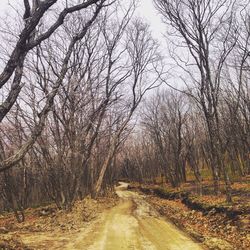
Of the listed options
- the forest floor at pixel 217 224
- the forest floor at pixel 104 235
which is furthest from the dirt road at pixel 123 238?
the forest floor at pixel 217 224

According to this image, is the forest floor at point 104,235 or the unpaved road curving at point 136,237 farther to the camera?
the forest floor at point 104,235

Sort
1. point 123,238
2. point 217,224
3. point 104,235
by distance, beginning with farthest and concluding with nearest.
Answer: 1. point 217,224
2. point 104,235
3. point 123,238

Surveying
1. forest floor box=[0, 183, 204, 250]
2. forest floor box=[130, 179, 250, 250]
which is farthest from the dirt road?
forest floor box=[130, 179, 250, 250]

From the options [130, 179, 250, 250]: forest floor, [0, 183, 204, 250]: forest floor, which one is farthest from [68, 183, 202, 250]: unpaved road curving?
[130, 179, 250, 250]: forest floor

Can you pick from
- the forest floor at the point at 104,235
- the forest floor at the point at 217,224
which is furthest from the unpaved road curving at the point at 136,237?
the forest floor at the point at 217,224

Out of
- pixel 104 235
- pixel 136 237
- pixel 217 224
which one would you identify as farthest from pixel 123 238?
pixel 217 224

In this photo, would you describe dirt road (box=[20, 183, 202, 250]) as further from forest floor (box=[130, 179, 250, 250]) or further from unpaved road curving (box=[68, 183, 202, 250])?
forest floor (box=[130, 179, 250, 250])

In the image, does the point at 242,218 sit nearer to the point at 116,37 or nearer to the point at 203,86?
the point at 203,86

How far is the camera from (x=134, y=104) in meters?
28.9

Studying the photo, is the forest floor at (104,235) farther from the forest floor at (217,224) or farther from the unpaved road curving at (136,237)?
Result: the forest floor at (217,224)

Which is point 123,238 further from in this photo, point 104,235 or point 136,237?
point 104,235

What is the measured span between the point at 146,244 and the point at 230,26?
42.1ft

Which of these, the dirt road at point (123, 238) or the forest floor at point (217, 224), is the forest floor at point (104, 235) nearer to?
the dirt road at point (123, 238)

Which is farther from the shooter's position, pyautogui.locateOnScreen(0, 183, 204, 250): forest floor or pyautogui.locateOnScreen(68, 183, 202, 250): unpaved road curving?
pyautogui.locateOnScreen(0, 183, 204, 250): forest floor
